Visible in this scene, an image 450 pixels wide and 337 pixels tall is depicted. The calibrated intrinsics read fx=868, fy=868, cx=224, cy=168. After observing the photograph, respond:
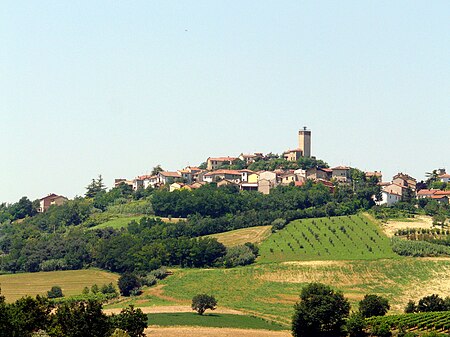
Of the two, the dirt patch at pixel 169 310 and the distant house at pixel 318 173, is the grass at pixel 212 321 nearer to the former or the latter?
the dirt patch at pixel 169 310

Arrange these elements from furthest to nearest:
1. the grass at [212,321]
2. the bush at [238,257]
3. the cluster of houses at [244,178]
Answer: the cluster of houses at [244,178]
the bush at [238,257]
the grass at [212,321]

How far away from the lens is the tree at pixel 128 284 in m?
110

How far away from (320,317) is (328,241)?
4730 centimetres

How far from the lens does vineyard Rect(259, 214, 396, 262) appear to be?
401 feet

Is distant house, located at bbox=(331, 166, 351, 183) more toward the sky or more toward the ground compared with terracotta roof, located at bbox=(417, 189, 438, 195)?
more toward the sky

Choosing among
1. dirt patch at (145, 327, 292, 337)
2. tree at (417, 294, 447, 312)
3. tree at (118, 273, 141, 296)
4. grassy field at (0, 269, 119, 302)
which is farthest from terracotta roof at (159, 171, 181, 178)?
dirt patch at (145, 327, 292, 337)

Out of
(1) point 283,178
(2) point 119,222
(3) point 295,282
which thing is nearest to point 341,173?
(1) point 283,178

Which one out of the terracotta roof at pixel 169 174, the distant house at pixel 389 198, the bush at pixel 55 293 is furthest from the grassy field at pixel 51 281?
the terracotta roof at pixel 169 174

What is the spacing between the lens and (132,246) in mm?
129750

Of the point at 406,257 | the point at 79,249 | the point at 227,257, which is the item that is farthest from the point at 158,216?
the point at 406,257

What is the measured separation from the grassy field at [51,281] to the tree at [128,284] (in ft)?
18.6

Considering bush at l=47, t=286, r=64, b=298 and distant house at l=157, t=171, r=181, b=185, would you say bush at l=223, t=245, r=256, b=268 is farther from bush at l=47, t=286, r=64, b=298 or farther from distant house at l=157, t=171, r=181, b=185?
distant house at l=157, t=171, r=181, b=185

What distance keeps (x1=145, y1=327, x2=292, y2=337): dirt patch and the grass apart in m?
1.98

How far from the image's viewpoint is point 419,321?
3189 inches
